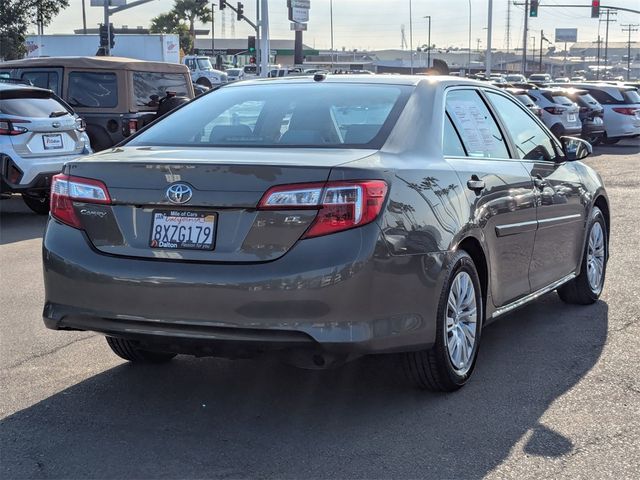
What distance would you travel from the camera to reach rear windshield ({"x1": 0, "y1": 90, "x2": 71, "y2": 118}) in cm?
1089

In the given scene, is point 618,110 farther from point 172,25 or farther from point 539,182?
point 172,25

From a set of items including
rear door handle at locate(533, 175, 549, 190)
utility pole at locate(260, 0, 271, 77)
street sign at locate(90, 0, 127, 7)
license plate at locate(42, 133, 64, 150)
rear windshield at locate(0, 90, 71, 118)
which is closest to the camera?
rear door handle at locate(533, 175, 549, 190)

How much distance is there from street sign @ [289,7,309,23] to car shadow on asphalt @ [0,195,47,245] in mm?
41999

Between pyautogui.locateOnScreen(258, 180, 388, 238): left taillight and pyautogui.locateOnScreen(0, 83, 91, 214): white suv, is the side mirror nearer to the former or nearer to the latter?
pyautogui.locateOnScreen(258, 180, 388, 238): left taillight

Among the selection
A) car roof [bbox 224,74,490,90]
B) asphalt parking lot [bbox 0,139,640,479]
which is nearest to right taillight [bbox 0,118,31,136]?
asphalt parking lot [bbox 0,139,640,479]

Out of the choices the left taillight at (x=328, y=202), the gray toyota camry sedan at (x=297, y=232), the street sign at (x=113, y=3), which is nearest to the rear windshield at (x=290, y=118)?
the gray toyota camry sedan at (x=297, y=232)

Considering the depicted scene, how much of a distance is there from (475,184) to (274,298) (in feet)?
4.89

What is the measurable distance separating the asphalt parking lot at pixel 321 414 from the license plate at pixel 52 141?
5314 millimetres

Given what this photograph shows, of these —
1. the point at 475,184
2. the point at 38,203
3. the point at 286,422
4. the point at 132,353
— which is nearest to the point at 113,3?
the point at 38,203

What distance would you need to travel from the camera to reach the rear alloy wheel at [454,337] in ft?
14.8

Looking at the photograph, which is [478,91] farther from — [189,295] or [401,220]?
[189,295]

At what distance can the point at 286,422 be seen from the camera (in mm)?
4363

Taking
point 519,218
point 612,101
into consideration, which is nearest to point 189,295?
point 519,218

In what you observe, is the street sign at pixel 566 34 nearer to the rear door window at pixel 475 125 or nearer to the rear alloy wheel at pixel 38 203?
the rear alloy wheel at pixel 38 203
